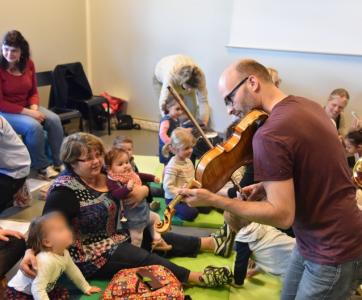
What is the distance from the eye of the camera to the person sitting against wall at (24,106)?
3.44 meters

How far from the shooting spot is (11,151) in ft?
8.84

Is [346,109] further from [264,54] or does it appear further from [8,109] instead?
[8,109]

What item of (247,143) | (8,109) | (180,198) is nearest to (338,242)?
(247,143)

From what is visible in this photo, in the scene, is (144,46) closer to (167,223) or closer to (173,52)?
(173,52)

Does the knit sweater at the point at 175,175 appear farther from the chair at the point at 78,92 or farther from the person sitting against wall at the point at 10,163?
the chair at the point at 78,92

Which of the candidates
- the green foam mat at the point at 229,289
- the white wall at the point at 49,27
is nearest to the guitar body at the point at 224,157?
the green foam mat at the point at 229,289

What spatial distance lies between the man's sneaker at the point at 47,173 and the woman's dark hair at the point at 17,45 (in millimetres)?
951

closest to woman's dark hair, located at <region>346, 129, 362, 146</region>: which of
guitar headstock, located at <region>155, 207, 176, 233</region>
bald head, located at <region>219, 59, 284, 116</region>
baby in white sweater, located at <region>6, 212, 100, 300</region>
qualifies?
bald head, located at <region>219, 59, 284, 116</region>

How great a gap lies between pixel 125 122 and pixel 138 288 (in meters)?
3.58

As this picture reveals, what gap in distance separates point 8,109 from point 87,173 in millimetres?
1949

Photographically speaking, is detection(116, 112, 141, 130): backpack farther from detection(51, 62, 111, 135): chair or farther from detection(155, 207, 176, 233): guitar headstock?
detection(155, 207, 176, 233): guitar headstock

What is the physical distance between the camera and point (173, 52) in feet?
16.2

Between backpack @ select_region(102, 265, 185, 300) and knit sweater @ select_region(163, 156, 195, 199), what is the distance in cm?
81

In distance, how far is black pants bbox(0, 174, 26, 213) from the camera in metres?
2.65
